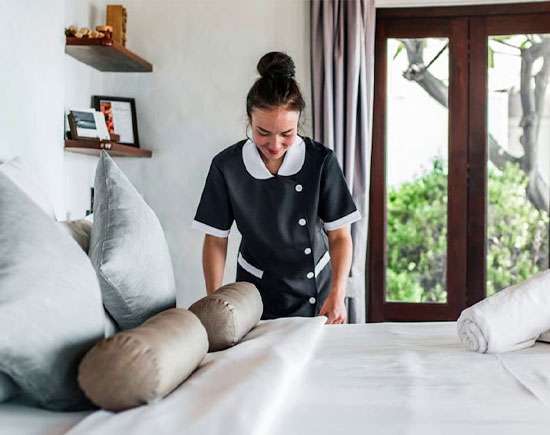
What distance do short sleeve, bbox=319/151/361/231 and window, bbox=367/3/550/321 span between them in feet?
3.95

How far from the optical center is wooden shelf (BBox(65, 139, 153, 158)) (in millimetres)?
2852

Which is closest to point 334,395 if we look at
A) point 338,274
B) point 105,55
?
point 338,274

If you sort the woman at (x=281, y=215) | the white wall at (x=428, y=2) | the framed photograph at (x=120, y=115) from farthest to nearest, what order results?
the white wall at (x=428, y=2) < the framed photograph at (x=120, y=115) < the woman at (x=281, y=215)

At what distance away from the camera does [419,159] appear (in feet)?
11.8

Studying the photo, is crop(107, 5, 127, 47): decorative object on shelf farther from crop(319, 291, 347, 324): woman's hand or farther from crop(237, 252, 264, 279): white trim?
crop(319, 291, 347, 324): woman's hand

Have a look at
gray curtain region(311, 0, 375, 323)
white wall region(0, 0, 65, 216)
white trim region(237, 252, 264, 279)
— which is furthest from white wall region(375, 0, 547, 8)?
white wall region(0, 0, 65, 216)

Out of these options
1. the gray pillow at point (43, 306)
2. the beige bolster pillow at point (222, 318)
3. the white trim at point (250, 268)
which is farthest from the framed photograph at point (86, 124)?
the gray pillow at point (43, 306)

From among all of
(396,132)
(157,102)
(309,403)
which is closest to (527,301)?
(309,403)

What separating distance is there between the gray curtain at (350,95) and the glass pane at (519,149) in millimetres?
596

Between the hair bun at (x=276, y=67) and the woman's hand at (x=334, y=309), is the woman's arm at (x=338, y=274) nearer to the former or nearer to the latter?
the woman's hand at (x=334, y=309)

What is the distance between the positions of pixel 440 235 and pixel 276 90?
65.6 inches

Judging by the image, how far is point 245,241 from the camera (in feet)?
8.02

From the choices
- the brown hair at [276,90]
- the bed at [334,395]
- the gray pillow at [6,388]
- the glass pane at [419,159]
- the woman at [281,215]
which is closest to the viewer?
the bed at [334,395]

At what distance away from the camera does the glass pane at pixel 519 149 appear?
3525 mm
